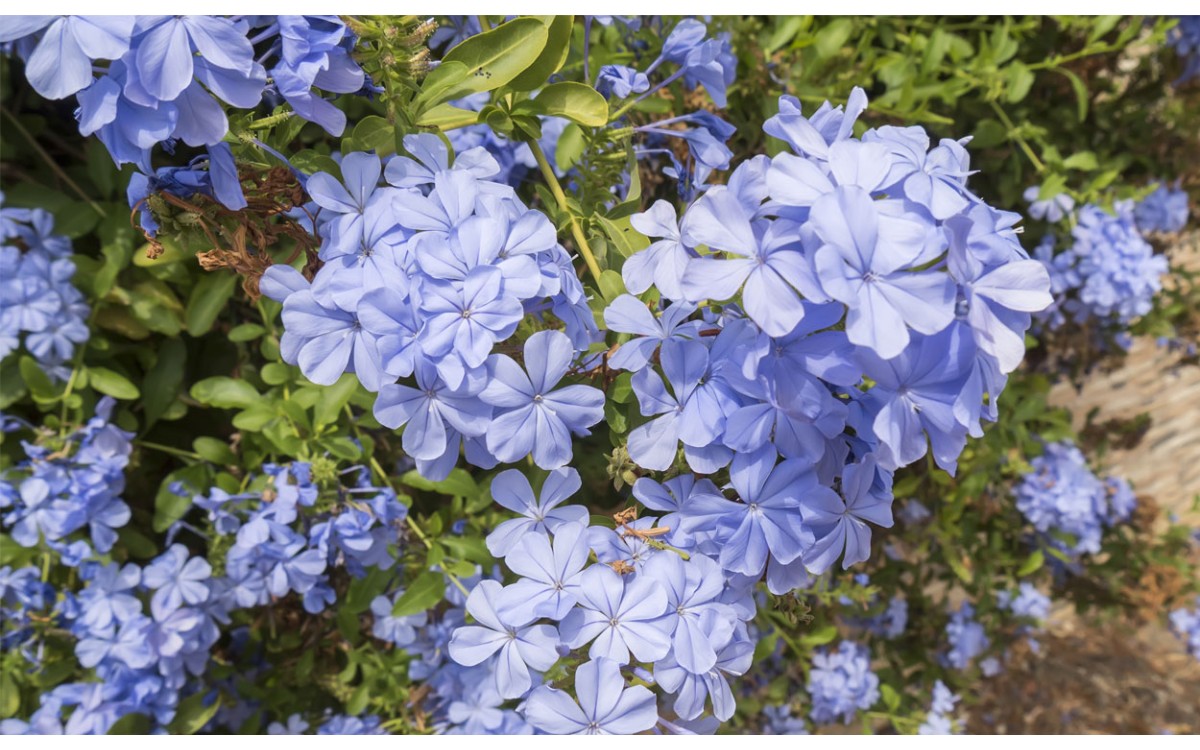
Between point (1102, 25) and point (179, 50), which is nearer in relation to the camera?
point (179, 50)

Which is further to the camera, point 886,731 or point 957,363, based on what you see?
point 886,731

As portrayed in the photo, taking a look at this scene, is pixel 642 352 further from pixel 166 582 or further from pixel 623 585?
pixel 166 582

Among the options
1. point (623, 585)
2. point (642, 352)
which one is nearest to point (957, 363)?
point (642, 352)

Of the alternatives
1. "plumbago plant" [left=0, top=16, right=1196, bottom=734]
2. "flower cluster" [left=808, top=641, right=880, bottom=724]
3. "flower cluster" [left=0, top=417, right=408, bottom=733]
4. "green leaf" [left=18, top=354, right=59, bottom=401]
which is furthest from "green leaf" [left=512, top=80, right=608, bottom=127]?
"flower cluster" [left=808, top=641, right=880, bottom=724]

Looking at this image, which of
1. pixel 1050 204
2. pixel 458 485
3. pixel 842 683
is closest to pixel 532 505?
pixel 458 485

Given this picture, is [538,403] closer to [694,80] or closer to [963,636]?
[694,80]

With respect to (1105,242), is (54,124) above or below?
above
